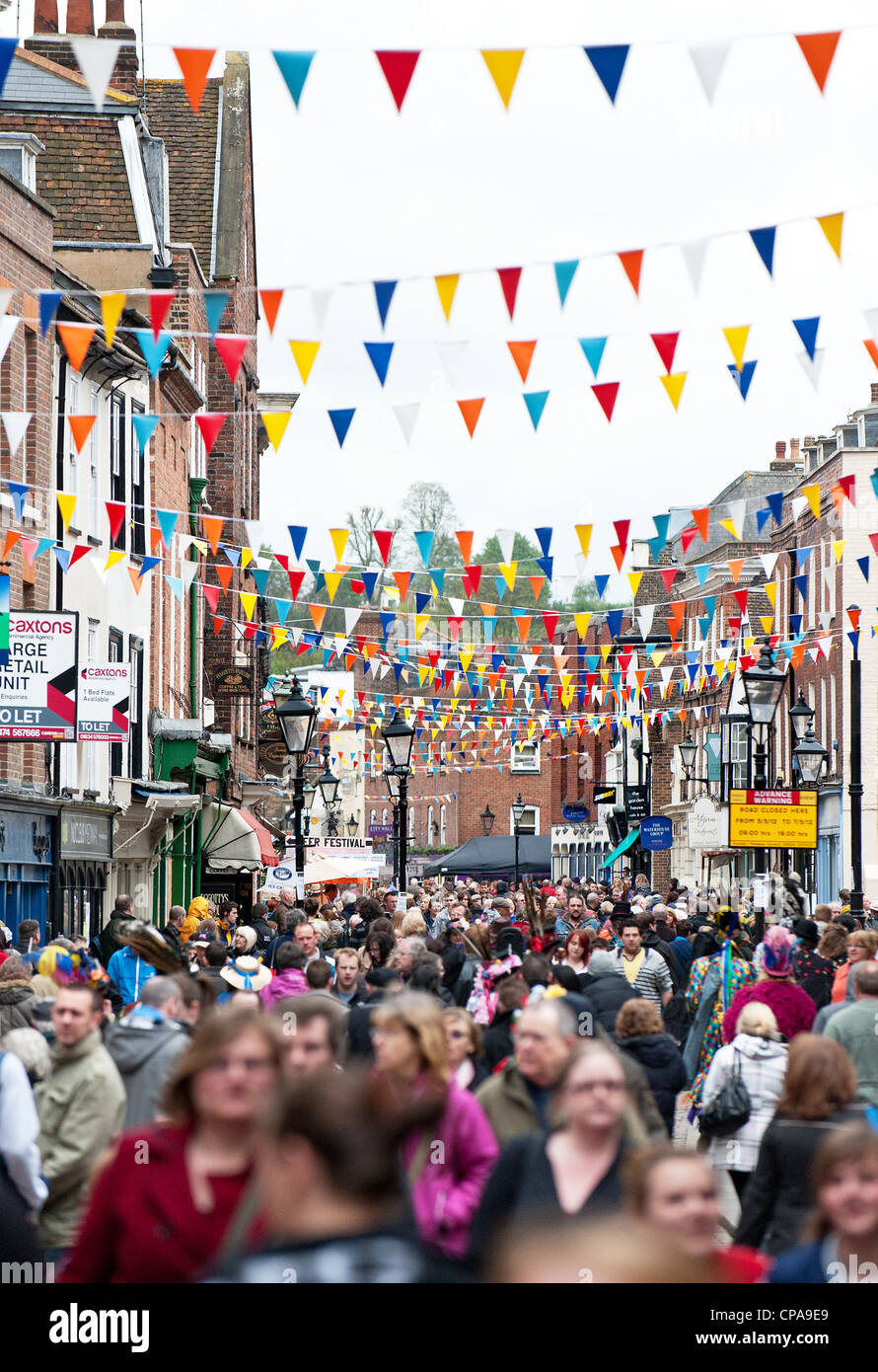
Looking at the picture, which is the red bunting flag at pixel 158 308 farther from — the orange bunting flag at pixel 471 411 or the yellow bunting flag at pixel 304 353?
the orange bunting flag at pixel 471 411

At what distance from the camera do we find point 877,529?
47.7 m

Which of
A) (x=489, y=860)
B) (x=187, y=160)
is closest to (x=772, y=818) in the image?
(x=187, y=160)

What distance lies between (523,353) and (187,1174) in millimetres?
9818

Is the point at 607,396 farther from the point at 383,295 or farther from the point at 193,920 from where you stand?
the point at 193,920

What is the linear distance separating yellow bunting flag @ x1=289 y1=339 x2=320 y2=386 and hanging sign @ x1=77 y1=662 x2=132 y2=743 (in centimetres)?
923

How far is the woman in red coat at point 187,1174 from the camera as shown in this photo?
4.39 metres

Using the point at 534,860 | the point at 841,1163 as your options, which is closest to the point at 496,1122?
the point at 841,1163

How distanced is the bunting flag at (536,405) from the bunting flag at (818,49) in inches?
223

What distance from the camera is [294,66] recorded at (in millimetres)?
9094

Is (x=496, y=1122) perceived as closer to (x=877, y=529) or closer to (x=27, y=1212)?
(x=27, y=1212)

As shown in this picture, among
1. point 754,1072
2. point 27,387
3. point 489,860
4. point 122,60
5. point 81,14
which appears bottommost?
point 489,860

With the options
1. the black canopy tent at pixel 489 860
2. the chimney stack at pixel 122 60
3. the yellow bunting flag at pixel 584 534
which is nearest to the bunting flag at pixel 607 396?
the yellow bunting flag at pixel 584 534
